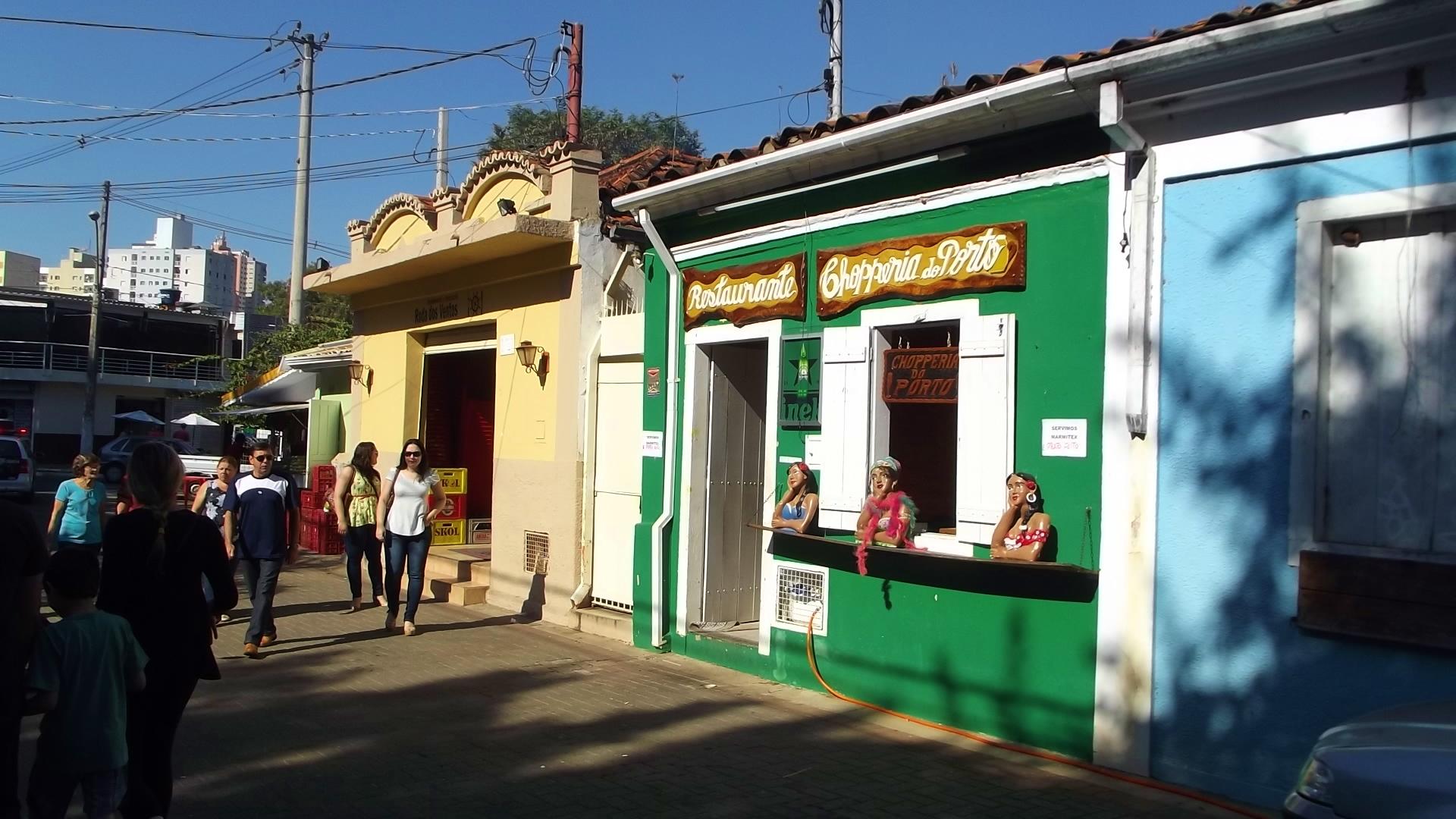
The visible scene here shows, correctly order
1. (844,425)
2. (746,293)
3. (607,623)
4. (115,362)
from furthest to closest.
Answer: (115,362) < (607,623) < (746,293) < (844,425)

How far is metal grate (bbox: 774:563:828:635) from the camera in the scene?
812cm

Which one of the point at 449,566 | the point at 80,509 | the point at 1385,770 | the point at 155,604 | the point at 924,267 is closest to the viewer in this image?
the point at 1385,770

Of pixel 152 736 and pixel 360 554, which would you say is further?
pixel 360 554

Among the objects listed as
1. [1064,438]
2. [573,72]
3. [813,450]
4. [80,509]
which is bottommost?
[80,509]

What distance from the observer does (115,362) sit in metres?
49.3

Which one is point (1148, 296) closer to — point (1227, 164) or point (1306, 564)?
point (1227, 164)

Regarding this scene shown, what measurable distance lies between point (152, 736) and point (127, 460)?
1149 cm

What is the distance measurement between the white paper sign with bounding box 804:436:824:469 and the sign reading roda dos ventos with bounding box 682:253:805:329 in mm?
897

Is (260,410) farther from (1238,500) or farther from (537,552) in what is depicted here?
(1238,500)

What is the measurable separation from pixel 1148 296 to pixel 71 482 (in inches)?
328

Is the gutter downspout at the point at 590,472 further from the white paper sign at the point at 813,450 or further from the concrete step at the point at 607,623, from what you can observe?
the white paper sign at the point at 813,450

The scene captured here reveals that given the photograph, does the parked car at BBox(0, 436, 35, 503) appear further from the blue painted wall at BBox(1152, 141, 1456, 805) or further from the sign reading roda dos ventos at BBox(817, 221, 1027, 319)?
the blue painted wall at BBox(1152, 141, 1456, 805)

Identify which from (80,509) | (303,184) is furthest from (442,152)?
(80,509)

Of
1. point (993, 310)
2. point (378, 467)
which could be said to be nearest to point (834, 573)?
point (993, 310)
